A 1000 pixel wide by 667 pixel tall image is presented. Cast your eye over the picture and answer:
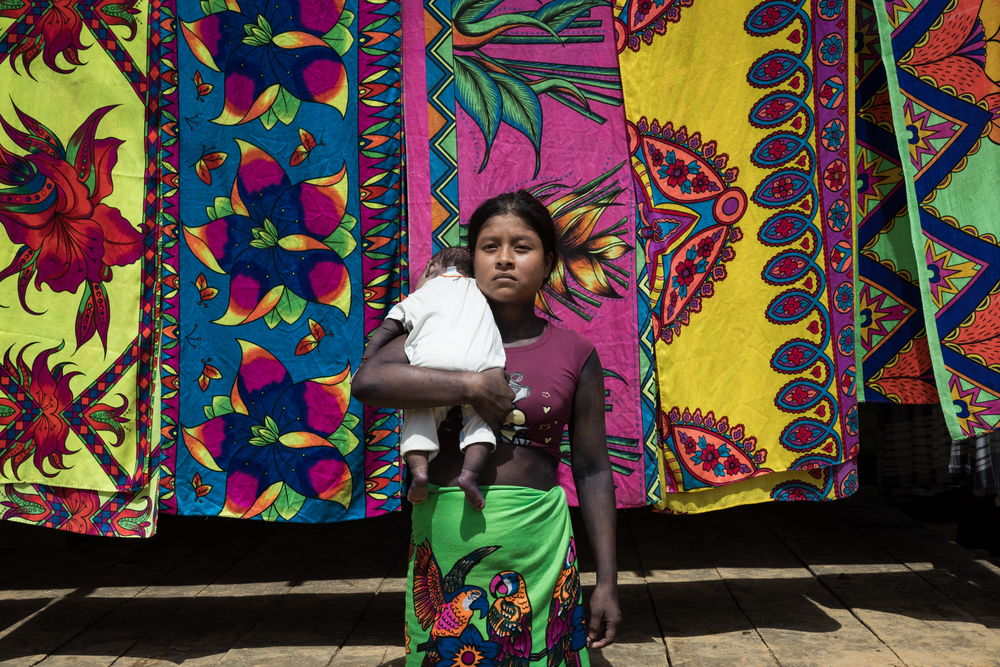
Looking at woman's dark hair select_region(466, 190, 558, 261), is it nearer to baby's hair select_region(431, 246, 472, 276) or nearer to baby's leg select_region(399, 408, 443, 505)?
baby's hair select_region(431, 246, 472, 276)

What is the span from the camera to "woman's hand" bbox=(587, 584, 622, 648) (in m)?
1.94

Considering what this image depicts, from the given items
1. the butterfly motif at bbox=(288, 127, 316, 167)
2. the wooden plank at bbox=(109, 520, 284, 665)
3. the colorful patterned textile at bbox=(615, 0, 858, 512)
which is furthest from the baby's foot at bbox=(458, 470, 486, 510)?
the wooden plank at bbox=(109, 520, 284, 665)

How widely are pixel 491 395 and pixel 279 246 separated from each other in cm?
116

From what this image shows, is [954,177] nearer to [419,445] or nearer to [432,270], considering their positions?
[432,270]

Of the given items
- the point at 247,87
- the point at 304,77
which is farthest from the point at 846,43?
the point at 247,87

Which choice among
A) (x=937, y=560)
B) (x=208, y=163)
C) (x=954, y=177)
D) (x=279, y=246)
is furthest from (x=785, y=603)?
(x=208, y=163)

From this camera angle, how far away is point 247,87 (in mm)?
2678

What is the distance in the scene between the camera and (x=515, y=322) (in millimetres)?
2012

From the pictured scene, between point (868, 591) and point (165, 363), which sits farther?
point (868, 591)

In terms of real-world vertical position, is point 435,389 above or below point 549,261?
below

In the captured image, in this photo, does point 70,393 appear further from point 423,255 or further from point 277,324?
point 423,255

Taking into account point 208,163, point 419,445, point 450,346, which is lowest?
point 419,445

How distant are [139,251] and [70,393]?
0.47m

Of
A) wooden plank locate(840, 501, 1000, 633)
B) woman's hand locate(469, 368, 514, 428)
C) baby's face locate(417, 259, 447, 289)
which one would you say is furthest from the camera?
wooden plank locate(840, 501, 1000, 633)
